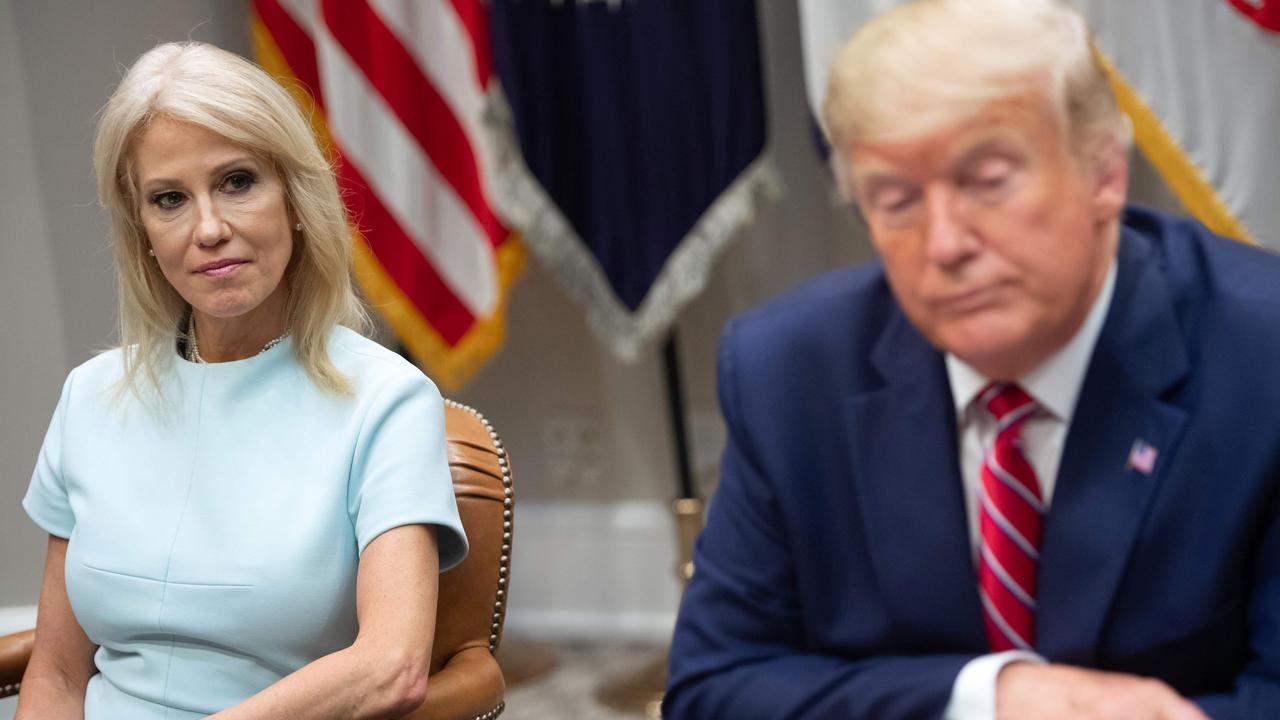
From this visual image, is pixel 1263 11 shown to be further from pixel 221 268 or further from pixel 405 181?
pixel 221 268

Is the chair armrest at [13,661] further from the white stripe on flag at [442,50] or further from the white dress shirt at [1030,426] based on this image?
the white stripe on flag at [442,50]

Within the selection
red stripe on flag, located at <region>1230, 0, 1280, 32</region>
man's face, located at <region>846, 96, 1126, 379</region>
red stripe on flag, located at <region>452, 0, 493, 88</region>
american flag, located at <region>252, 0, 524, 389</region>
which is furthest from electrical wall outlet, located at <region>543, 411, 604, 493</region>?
man's face, located at <region>846, 96, 1126, 379</region>

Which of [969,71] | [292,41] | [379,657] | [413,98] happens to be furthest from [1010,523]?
[292,41]

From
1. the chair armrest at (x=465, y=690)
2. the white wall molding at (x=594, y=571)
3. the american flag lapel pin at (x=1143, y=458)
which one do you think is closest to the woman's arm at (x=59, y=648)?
the chair armrest at (x=465, y=690)

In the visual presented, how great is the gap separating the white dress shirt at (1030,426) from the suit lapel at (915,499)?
0.02 metres

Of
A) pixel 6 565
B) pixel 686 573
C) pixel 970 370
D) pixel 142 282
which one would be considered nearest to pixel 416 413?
pixel 142 282

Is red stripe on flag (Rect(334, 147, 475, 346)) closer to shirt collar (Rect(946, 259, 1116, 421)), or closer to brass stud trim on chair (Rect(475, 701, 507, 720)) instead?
brass stud trim on chair (Rect(475, 701, 507, 720))

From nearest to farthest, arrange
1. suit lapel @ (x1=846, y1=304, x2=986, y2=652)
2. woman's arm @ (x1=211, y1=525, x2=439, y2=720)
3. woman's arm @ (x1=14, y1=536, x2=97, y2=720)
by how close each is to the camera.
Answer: suit lapel @ (x1=846, y1=304, x2=986, y2=652), woman's arm @ (x1=211, y1=525, x2=439, y2=720), woman's arm @ (x1=14, y1=536, x2=97, y2=720)

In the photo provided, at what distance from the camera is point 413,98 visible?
3627 mm

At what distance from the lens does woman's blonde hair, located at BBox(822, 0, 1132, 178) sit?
3.22 feet

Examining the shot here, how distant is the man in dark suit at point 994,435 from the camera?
100 centimetres

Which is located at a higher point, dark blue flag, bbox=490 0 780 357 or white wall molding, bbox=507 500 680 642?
dark blue flag, bbox=490 0 780 357

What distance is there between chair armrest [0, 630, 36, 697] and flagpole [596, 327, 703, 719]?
72.5 inches

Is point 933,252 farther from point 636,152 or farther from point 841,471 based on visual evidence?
point 636,152
